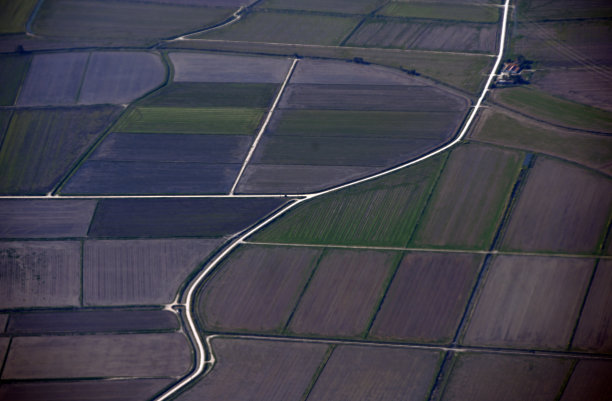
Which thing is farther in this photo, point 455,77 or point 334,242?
point 455,77

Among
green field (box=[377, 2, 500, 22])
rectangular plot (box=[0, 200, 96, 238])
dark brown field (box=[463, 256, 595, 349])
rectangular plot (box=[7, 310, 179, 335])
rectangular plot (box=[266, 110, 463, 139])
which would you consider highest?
green field (box=[377, 2, 500, 22])

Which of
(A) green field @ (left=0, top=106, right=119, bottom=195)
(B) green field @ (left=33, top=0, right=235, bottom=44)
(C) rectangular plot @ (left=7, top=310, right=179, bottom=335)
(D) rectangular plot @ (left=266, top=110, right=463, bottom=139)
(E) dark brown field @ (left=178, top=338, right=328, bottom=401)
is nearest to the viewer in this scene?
(E) dark brown field @ (left=178, top=338, right=328, bottom=401)

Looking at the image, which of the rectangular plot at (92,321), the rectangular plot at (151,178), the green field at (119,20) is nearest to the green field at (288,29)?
the green field at (119,20)

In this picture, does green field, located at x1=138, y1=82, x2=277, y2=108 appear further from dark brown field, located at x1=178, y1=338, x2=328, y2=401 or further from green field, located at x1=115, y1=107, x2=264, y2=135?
dark brown field, located at x1=178, y1=338, x2=328, y2=401

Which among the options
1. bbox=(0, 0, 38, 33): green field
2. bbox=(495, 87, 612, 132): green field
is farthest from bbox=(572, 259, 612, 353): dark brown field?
bbox=(0, 0, 38, 33): green field

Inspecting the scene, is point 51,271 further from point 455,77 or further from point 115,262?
point 455,77

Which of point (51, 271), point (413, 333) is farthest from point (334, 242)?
point (51, 271)
